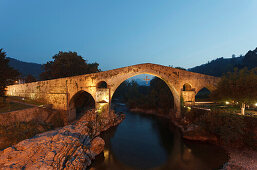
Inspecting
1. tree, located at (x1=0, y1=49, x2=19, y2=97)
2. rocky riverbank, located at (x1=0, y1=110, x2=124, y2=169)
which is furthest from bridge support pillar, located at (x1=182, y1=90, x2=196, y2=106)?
tree, located at (x1=0, y1=49, x2=19, y2=97)

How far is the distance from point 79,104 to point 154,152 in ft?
49.4

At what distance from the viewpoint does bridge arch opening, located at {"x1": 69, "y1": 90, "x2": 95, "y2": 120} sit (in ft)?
58.4

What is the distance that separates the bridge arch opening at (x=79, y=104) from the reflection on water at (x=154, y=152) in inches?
260

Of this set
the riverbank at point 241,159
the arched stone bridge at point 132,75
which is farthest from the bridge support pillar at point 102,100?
the riverbank at point 241,159

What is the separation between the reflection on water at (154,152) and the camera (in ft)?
29.7

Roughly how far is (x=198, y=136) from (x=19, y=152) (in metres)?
14.2

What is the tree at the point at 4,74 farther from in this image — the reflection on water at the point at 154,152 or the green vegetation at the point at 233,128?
the green vegetation at the point at 233,128

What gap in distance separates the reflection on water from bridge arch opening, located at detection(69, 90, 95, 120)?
660 centimetres

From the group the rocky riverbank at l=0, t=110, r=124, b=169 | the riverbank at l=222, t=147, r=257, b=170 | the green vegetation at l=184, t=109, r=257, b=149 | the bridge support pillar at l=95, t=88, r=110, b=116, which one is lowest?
the riverbank at l=222, t=147, r=257, b=170

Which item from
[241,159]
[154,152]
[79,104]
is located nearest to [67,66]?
[79,104]

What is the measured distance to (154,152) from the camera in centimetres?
1097

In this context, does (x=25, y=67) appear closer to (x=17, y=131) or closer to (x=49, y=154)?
(x=17, y=131)

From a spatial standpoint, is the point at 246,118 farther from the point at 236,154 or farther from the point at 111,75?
the point at 111,75

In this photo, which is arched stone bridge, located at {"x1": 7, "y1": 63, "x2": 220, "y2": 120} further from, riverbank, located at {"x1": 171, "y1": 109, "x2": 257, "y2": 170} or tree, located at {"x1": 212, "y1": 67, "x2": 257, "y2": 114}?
riverbank, located at {"x1": 171, "y1": 109, "x2": 257, "y2": 170}
